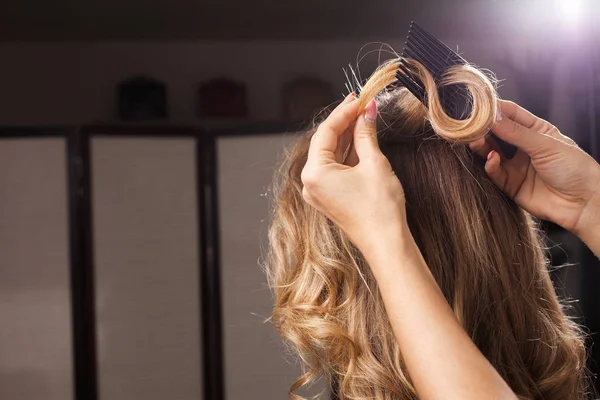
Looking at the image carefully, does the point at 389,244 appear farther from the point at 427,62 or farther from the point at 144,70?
the point at 144,70

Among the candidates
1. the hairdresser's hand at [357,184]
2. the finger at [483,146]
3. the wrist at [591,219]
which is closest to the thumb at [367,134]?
the hairdresser's hand at [357,184]

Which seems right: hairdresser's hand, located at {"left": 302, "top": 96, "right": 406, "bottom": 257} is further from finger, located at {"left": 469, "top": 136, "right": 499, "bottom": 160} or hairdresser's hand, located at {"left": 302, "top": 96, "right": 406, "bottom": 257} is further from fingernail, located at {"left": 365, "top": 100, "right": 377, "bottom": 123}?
finger, located at {"left": 469, "top": 136, "right": 499, "bottom": 160}

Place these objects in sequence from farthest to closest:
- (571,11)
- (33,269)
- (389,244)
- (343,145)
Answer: (571,11)
(33,269)
(343,145)
(389,244)

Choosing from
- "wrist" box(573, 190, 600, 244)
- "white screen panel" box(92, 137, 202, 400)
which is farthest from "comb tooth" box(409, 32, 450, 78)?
"white screen panel" box(92, 137, 202, 400)

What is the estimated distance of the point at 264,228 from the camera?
39.6 inches

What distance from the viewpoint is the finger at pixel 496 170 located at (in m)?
0.73

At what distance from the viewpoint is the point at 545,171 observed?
2.54ft

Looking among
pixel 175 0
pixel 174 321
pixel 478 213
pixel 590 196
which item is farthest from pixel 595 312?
pixel 175 0

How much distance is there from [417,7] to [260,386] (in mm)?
711

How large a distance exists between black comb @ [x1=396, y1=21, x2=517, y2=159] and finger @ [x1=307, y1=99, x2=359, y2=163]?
0.07 metres

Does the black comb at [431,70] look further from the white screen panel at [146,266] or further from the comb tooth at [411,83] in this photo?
the white screen panel at [146,266]

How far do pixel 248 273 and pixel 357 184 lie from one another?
16.6 inches

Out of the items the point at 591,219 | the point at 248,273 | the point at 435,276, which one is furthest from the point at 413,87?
the point at 248,273

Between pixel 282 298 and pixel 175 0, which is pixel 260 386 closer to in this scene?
pixel 282 298
